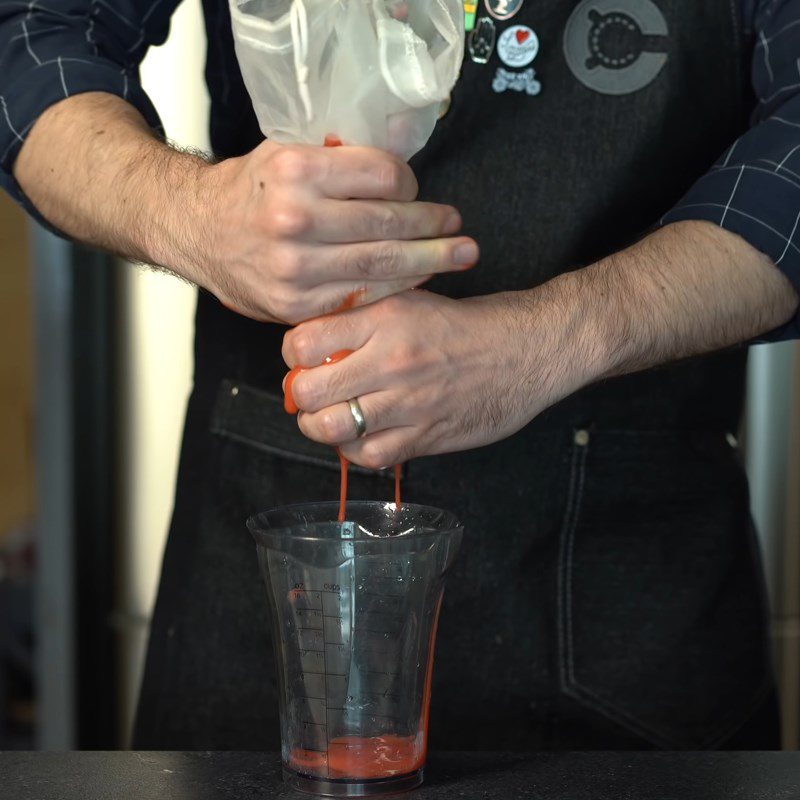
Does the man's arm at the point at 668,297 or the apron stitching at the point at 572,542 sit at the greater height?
the man's arm at the point at 668,297

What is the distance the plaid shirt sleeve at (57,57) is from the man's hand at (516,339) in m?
0.33

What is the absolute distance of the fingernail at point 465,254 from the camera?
2.65 feet

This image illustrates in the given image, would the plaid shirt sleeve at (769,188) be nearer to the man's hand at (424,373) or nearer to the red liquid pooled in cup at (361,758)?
the man's hand at (424,373)

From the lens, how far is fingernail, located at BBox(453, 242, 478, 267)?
0.81 metres

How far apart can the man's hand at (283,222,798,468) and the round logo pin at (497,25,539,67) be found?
0.23m

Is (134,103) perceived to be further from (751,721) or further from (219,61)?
(751,721)

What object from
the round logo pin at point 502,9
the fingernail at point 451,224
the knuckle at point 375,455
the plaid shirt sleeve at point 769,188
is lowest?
the knuckle at point 375,455

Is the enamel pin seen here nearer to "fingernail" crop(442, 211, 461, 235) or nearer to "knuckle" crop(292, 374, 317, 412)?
"fingernail" crop(442, 211, 461, 235)

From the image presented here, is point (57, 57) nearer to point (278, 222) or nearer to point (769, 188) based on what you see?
point (278, 222)

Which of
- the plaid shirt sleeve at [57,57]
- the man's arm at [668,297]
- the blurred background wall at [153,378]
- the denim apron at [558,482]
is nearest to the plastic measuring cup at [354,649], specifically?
the man's arm at [668,297]

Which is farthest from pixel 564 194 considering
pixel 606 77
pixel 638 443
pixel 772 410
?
pixel 772 410

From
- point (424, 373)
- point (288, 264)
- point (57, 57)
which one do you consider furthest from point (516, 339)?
point (57, 57)

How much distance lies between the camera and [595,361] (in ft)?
2.87

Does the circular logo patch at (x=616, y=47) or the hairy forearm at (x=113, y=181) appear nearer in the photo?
the hairy forearm at (x=113, y=181)
